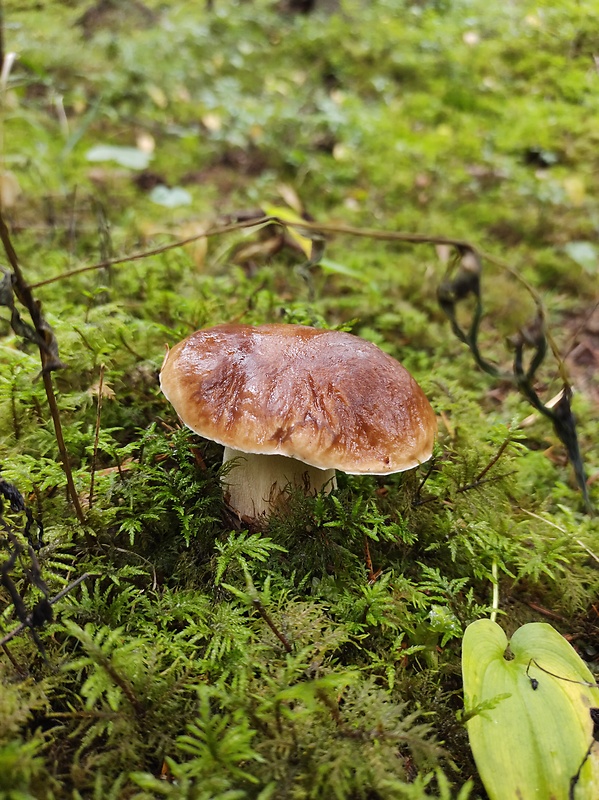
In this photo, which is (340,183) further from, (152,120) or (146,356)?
(146,356)

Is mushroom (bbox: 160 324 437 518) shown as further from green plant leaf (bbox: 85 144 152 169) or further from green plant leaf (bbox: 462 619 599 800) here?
green plant leaf (bbox: 85 144 152 169)

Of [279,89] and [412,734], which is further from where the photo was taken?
[279,89]

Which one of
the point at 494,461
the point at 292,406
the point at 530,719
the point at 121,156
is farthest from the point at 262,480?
the point at 121,156

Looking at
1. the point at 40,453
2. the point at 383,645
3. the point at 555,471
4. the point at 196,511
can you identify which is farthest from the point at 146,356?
the point at 555,471

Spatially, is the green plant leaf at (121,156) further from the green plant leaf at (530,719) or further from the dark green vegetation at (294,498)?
the green plant leaf at (530,719)

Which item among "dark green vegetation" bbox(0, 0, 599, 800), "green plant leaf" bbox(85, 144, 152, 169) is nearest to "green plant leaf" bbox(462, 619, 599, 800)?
"dark green vegetation" bbox(0, 0, 599, 800)

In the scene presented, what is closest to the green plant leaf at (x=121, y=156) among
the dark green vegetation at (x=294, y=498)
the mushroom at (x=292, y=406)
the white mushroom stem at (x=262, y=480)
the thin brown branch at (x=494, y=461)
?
the dark green vegetation at (x=294, y=498)
